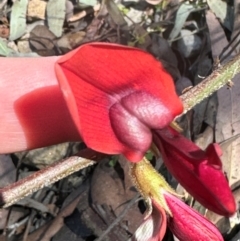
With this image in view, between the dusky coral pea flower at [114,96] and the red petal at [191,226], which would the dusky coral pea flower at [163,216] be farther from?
the dusky coral pea flower at [114,96]

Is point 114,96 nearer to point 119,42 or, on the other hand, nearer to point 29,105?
point 29,105

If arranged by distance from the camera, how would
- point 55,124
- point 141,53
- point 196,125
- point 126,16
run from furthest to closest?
point 126,16 → point 196,125 → point 55,124 → point 141,53

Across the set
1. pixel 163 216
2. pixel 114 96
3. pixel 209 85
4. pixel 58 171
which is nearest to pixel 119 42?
pixel 209 85

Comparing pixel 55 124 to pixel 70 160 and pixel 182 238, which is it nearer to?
pixel 70 160

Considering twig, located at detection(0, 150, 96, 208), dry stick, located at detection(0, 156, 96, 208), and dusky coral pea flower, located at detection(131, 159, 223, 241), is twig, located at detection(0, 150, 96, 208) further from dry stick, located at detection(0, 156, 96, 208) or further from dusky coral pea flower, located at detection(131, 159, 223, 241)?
dusky coral pea flower, located at detection(131, 159, 223, 241)

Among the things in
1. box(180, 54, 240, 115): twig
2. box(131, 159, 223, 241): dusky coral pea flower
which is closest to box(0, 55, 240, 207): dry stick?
box(180, 54, 240, 115): twig

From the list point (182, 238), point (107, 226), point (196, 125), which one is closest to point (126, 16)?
point (196, 125)
